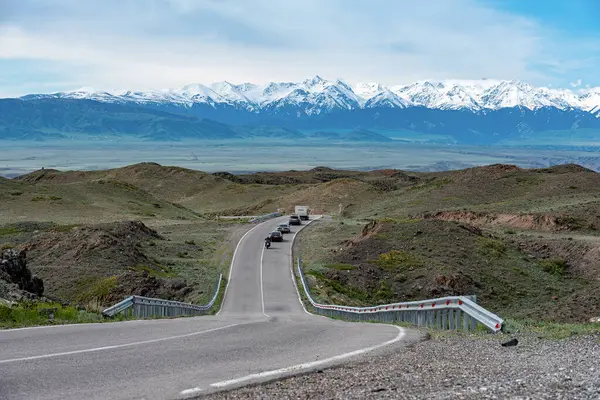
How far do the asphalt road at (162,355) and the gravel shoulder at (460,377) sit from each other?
0.60 metres

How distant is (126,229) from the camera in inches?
2041

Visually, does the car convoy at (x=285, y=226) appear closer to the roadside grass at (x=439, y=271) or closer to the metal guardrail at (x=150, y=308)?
the roadside grass at (x=439, y=271)

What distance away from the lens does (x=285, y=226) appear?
65.9m

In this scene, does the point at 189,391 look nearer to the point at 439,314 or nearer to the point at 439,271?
the point at 439,314

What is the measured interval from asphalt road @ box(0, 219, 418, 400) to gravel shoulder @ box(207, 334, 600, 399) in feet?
1.95

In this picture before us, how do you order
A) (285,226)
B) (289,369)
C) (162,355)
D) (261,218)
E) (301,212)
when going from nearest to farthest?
(289,369) < (162,355) < (285,226) < (261,218) < (301,212)

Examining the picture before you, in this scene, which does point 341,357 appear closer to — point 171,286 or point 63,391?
point 63,391

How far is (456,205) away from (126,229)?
41016 mm

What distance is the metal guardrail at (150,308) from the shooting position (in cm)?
1928

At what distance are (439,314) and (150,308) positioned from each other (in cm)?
1026

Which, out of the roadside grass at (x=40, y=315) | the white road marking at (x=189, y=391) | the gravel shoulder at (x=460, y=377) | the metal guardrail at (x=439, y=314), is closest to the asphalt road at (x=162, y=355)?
the white road marking at (x=189, y=391)

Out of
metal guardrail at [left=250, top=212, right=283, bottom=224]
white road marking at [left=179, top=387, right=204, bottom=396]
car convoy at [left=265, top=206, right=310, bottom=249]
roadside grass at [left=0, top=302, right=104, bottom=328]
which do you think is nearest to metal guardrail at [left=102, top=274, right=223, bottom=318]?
roadside grass at [left=0, top=302, right=104, bottom=328]

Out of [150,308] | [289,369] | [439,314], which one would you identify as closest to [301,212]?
[150,308]

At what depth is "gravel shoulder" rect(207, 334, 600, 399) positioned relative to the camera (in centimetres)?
762
